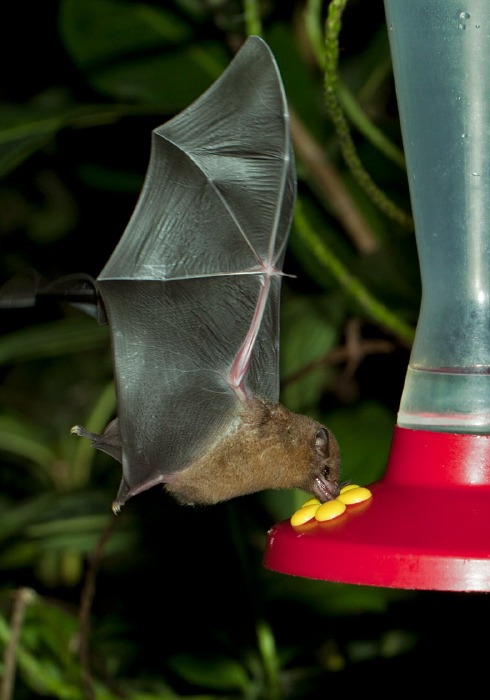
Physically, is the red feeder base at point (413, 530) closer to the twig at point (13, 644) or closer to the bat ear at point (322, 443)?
the bat ear at point (322, 443)

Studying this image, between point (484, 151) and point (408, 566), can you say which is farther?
point (484, 151)

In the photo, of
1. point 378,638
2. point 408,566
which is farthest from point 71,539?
point 408,566

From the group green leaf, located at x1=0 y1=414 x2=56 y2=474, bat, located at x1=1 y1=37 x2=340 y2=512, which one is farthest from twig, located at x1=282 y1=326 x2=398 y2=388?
green leaf, located at x1=0 y1=414 x2=56 y2=474

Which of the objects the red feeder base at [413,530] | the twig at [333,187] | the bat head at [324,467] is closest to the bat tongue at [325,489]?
the bat head at [324,467]

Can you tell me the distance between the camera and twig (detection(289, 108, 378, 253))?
4.23 metres

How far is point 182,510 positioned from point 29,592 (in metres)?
0.88

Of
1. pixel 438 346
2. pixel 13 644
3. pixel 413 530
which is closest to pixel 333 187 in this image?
pixel 438 346

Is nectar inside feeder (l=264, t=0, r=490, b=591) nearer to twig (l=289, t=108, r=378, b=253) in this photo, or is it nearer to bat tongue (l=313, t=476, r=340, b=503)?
bat tongue (l=313, t=476, r=340, b=503)

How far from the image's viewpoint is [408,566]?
1.69 metres

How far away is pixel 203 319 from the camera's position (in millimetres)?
2816

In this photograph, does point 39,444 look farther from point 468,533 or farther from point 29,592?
point 468,533

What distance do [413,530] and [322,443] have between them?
0.89 meters

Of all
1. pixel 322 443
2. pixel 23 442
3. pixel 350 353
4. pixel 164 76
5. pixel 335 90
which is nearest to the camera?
pixel 335 90

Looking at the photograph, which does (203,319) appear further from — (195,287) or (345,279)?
(345,279)
